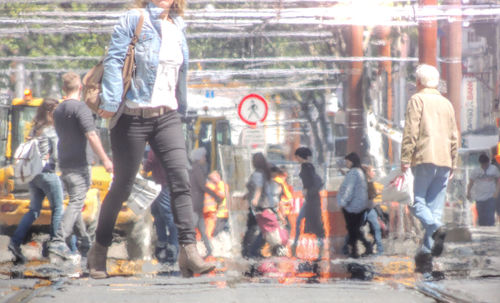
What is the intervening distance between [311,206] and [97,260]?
2106 millimetres

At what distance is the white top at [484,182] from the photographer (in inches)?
306

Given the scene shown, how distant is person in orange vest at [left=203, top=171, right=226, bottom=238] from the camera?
730cm

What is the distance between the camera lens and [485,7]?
7.48 m

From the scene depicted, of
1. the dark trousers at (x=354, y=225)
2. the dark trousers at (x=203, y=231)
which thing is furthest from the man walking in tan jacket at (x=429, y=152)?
the dark trousers at (x=203, y=231)

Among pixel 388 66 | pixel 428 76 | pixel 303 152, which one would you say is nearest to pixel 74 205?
pixel 303 152

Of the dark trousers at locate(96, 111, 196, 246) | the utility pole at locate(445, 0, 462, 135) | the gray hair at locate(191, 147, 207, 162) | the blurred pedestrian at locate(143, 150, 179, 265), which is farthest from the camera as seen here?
the utility pole at locate(445, 0, 462, 135)

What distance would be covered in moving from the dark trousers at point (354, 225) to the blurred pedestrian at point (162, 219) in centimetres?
157

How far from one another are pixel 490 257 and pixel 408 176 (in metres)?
1.16

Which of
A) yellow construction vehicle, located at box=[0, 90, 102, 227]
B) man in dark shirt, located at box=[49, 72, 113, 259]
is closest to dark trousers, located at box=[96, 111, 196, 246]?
man in dark shirt, located at box=[49, 72, 113, 259]

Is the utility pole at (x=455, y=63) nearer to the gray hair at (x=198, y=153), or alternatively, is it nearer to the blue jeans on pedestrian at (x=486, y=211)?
the blue jeans on pedestrian at (x=486, y=211)

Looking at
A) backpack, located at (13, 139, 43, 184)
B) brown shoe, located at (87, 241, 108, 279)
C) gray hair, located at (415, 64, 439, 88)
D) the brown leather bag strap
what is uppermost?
the brown leather bag strap

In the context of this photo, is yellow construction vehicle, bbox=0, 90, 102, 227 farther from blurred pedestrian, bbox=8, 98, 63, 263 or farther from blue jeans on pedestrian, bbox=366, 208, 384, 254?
blue jeans on pedestrian, bbox=366, 208, 384, 254

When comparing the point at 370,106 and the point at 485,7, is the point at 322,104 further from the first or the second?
the point at 485,7

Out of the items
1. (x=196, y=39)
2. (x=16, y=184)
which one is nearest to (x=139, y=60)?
(x=196, y=39)
